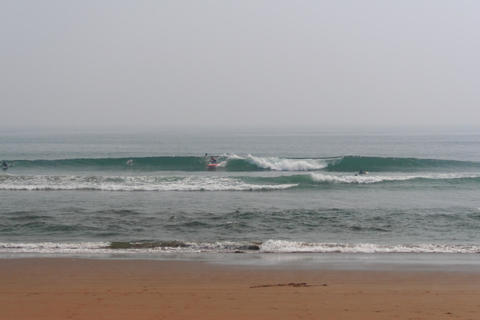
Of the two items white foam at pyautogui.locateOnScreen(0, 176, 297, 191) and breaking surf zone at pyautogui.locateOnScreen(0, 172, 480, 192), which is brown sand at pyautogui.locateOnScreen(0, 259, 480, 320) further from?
breaking surf zone at pyautogui.locateOnScreen(0, 172, 480, 192)

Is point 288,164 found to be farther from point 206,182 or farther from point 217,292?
point 217,292

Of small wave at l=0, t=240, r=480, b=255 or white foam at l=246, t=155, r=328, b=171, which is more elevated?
white foam at l=246, t=155, r=328, b=171

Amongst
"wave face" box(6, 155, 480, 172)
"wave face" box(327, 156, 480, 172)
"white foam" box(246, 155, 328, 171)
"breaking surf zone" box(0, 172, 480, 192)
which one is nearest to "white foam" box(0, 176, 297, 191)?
"breaking surf zone" box(0, 172, 480, 192)

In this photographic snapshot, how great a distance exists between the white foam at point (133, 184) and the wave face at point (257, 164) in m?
7.90

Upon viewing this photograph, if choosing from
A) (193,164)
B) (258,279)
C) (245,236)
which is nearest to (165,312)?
(258,279)

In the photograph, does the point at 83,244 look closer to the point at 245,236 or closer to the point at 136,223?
the point at 136,223

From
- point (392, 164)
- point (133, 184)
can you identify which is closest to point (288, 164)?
point (392, 164)

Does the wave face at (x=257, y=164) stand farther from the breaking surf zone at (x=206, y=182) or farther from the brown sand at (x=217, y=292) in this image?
the brown sand at (x=217, y=292)

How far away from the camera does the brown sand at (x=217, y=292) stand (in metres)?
6.41

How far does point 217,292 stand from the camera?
24.6ft

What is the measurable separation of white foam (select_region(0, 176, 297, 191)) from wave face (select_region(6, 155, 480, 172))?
311 inches

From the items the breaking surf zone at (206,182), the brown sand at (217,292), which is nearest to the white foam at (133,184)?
the breaking surf zone at (206,182)

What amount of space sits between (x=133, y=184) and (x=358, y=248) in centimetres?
1467

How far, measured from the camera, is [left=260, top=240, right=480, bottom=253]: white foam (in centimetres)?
1097
